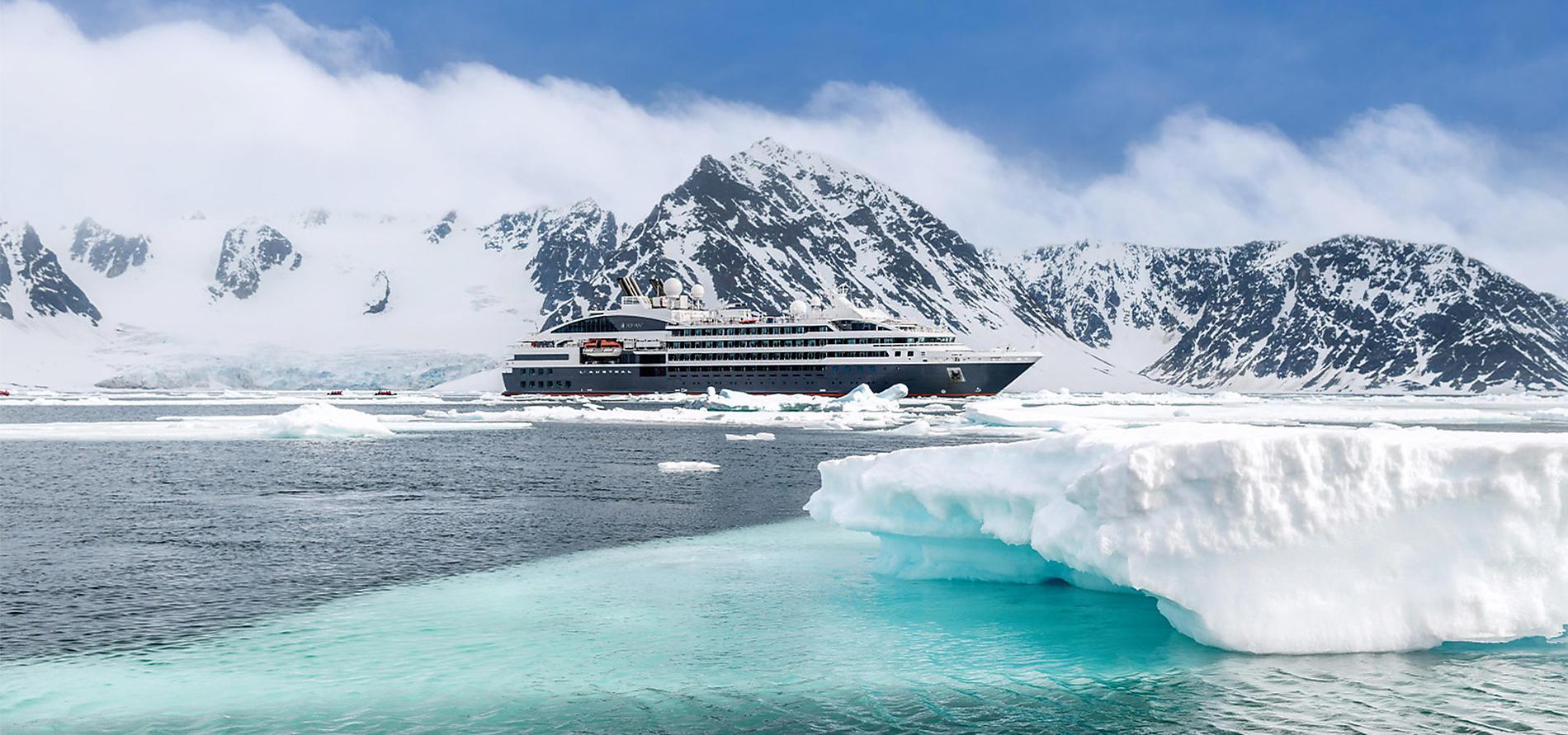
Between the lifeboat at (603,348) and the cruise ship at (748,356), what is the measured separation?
0.37 ft

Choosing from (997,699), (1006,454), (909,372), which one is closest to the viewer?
(997,699)

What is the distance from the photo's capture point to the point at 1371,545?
37.1 ft

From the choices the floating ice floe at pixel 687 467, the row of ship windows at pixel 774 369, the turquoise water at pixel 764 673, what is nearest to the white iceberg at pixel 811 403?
the row of ship windows at pixel 774 369

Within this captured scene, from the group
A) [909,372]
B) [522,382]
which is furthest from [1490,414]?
[522,382]

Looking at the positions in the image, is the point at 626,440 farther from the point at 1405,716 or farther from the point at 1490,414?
the point at 1490,414

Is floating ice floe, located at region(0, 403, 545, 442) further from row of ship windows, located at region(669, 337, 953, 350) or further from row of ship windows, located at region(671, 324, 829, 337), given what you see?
row of ship windows, located at region(671, 324, 829, 337)

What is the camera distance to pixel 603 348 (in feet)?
409

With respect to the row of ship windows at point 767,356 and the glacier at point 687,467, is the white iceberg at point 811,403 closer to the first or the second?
the row of ship windows at point 767,356

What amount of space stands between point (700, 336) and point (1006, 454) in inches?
4314

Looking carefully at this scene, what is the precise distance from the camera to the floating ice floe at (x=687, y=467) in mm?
34812

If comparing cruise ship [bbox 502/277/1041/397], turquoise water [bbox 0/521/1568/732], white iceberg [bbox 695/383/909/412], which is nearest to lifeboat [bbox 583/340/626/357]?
cruise ship [bbox 502/277/1041/397]

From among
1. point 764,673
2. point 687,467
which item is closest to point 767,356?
point 687,467

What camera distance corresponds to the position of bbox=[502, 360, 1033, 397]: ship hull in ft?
374

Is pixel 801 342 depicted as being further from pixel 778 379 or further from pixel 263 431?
pixel 263 431
